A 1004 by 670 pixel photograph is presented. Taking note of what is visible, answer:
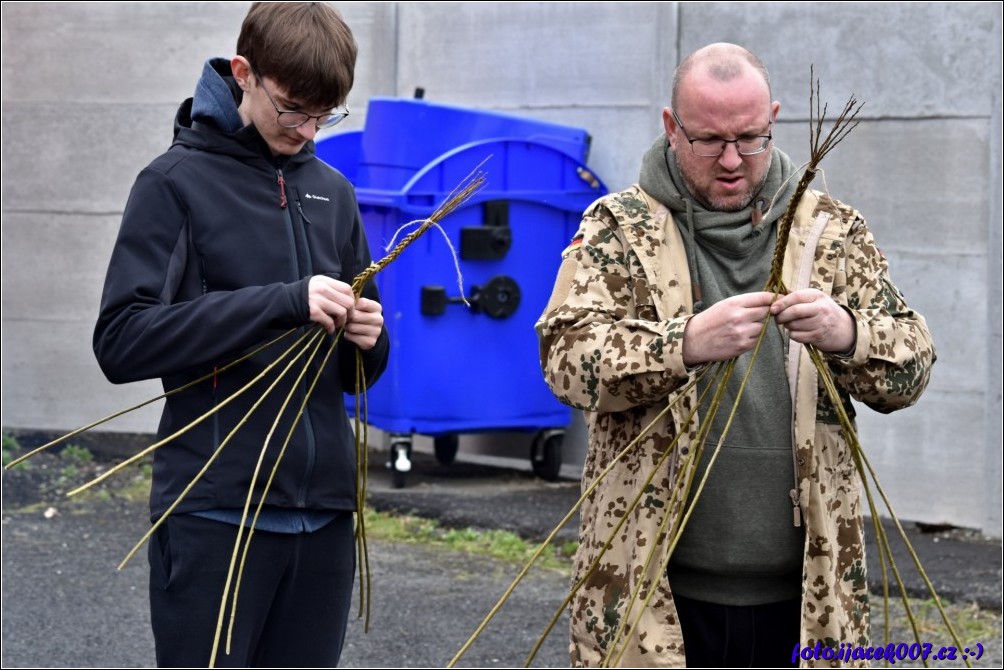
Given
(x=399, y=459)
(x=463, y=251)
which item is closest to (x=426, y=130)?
(x=463, y=251)

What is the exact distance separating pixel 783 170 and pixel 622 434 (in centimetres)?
57

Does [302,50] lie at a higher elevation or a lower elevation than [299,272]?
higher

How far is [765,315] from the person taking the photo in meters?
2.27

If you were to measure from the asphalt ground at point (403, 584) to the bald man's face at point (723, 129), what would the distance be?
6.50 feet

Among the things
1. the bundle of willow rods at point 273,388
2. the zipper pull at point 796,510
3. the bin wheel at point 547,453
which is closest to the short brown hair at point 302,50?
the bundle of willow rods at point 273,388

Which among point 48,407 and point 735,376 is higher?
point 735,376

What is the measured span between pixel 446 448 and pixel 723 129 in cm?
494

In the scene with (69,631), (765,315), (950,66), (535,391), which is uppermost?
(950,66)

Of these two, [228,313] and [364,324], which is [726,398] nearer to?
[364,324]

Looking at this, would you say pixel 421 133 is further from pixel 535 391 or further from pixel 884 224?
pixel 884 224

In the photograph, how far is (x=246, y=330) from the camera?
97.3 inches

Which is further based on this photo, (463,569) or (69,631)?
(463,569)

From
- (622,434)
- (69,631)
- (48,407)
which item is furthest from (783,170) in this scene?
(48,407)

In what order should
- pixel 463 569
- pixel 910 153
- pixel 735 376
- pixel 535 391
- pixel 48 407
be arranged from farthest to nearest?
pixel 48 407
pixel 535 391
pixel 910 153
pixel 463 569
pixel 735 376
